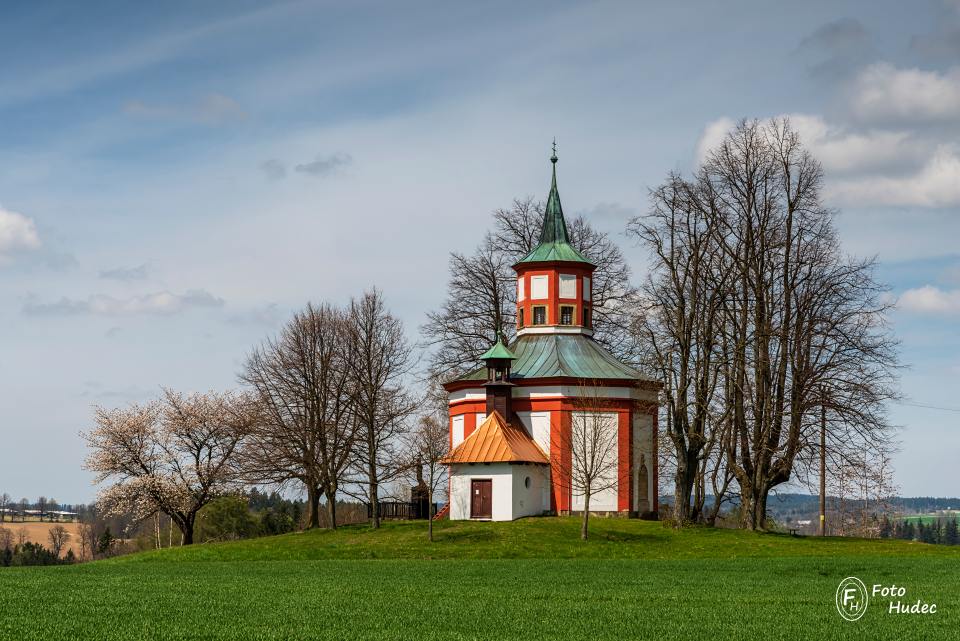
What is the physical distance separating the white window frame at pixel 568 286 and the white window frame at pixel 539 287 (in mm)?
704

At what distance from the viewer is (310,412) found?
57.7 meters

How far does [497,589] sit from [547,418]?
2732 cm

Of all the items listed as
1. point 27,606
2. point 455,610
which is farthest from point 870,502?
point 27,606

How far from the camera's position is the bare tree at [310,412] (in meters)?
57.2

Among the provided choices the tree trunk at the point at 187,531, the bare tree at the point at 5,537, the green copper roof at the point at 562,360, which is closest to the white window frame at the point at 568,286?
the green copper roof at the point at 562,360

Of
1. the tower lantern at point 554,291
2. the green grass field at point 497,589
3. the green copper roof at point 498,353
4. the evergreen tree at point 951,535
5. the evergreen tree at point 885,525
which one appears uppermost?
the tower lantern at point 554,291

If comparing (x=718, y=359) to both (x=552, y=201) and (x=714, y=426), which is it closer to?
(x=714, y=426)

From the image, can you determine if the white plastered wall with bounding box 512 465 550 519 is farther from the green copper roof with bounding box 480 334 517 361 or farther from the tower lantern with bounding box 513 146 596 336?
the tower lantern with bounding box 513 146 596 336

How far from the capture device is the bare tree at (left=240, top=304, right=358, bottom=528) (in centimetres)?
5722

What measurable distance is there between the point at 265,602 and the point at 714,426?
2847 centimetres

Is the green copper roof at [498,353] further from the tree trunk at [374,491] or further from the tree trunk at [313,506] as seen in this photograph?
the tree trunk at [313,506]

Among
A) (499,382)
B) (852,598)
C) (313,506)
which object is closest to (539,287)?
(499,382)

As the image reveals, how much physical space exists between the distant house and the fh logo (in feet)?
69.5

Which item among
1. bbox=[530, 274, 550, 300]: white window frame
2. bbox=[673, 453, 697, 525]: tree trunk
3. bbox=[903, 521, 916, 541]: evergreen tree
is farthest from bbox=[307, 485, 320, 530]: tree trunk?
bbox=[903, 521, 916, 541]: evergreen tree
